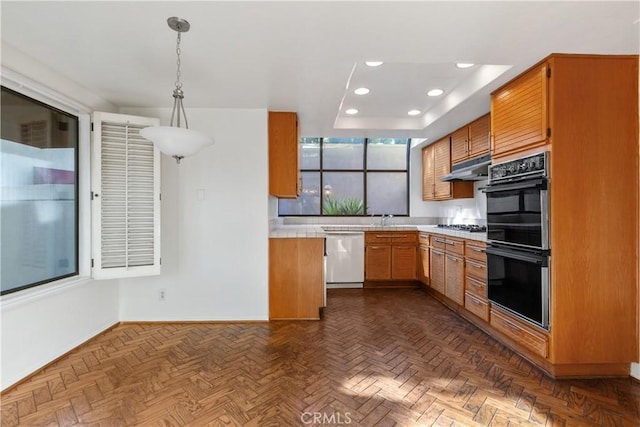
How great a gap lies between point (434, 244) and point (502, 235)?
1562mm

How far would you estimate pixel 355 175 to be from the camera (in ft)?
18.8

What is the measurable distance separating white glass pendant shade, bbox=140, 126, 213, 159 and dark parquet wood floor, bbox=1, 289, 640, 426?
1.58 m

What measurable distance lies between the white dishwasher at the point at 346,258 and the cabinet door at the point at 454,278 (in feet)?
4.39

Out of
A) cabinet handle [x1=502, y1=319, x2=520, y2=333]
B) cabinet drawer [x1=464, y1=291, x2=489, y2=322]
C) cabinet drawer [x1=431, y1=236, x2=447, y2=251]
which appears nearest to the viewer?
cabinet handle [x1=502, y1=319, x2=520, y2=333]

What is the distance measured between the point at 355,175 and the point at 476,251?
115 inches

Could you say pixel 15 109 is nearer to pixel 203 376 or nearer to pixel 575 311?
pixel 203 376

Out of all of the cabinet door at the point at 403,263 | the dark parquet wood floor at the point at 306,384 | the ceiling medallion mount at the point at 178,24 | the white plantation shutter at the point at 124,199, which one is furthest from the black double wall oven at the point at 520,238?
the white plantation shutter at the point at 124,199

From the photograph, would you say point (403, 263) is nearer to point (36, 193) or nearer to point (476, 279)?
point (476, 279)

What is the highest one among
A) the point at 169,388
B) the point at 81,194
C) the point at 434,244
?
the point at 81,194

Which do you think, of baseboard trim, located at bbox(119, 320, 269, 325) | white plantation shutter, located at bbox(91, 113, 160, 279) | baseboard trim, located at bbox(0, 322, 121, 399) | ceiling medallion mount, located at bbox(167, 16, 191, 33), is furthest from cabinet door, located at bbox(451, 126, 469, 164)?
baseboard trim, located at bbox(0, 322, 121, 399)

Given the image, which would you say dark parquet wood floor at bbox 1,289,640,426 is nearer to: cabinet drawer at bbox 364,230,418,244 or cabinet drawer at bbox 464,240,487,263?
cabinet drawer at bbox 464,240,487,263

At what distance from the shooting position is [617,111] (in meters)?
Result: 2.22

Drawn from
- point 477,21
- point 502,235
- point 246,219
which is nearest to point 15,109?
point 246,219

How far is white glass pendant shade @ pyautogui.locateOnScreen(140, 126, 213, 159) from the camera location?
1.83m
